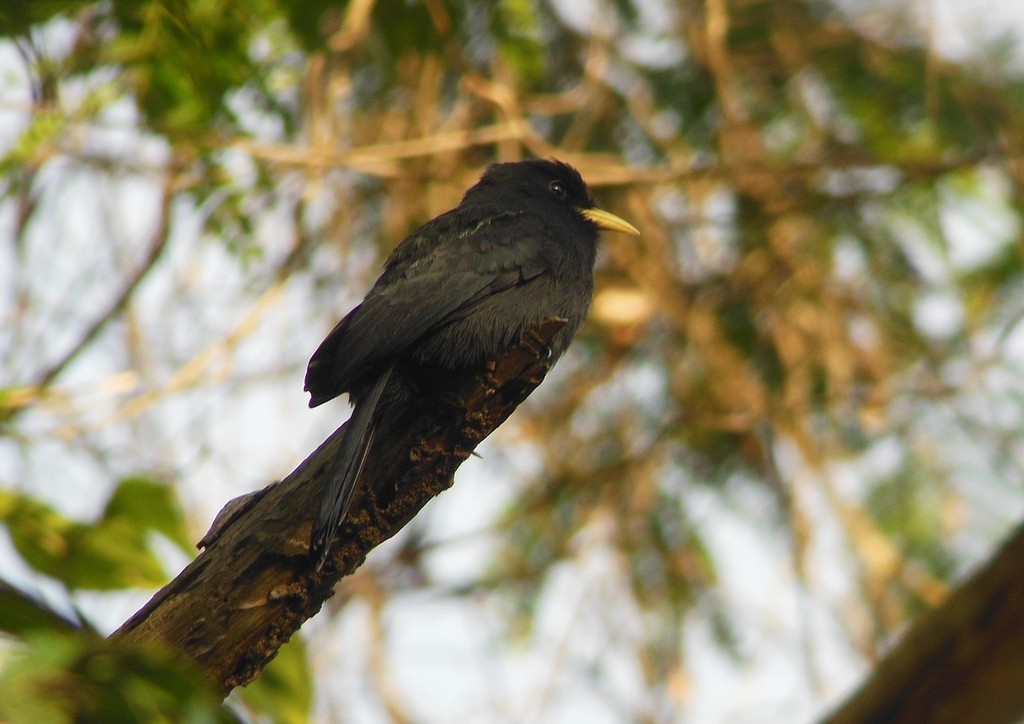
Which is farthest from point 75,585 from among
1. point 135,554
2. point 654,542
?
point 654,542

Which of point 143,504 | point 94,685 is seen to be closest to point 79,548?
point 143,504

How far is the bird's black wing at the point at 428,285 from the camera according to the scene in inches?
145

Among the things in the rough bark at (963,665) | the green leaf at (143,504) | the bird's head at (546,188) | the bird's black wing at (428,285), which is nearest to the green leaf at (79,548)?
the green leaf at (143,504)

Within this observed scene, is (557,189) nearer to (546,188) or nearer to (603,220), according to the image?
(546,188)

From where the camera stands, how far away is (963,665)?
13.2ft

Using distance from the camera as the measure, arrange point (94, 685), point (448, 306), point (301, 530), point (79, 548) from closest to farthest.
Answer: point (94, 685) → point (301, 530) → point (79, 548) → point (448, 306)

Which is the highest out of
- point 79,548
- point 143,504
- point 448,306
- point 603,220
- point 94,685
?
point 603,220

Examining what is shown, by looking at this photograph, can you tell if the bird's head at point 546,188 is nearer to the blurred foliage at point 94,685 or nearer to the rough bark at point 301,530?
the rough bark at point 301,530

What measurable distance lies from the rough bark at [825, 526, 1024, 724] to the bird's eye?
228cm

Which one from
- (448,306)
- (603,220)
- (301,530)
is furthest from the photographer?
(603,220)

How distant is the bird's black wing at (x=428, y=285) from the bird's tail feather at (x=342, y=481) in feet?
1.00

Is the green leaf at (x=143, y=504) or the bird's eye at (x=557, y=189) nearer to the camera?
the green leaf at (x=143, y=504)

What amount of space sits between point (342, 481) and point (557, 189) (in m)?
2.61

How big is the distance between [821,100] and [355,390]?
452 cm
